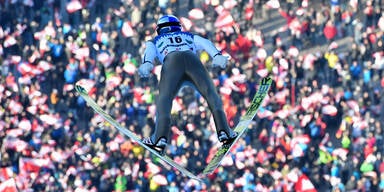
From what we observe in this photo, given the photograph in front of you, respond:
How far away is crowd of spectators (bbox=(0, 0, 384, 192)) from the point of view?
21.6 meters

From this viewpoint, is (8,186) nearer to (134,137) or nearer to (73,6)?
(134,137)

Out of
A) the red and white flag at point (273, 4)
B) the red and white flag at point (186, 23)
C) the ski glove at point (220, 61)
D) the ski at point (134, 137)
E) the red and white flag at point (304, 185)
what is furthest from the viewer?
the red and white flag at point (273, 4)

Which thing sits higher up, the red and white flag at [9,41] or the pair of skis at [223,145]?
the pair of skis at [223,145]

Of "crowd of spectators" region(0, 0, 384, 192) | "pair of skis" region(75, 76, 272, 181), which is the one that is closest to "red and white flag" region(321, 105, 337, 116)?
"crowd of spectators" region(0, 0, 384, 192)

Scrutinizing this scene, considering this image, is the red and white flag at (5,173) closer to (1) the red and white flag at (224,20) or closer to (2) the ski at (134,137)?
(1) the red and white flag at (224,20)

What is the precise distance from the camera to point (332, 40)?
2531 centimetres

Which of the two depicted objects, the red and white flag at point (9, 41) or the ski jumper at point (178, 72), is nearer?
the ski jumper at point (178, 72)

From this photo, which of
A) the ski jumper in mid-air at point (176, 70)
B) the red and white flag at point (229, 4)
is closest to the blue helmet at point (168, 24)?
the ski jumper in mid-air at point (176, 70)

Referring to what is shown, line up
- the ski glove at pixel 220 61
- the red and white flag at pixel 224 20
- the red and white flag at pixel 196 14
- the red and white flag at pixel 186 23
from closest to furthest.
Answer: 1. the ski glove at pixel 220 61
2. the red and white flag at pixel 224 20
3. the red and white flag at pixel 186 23
4. the red and white flag at pixel 196 14

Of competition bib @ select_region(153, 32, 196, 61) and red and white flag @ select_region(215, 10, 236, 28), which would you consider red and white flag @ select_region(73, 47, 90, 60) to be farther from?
competition bib @ select_region(153, 32, 196, 61)

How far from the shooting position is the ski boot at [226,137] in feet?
47.8

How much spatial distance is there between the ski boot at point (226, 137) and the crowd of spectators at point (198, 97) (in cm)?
659

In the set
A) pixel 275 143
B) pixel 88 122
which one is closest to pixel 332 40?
pixel 275 143

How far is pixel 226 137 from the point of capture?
14.6m
